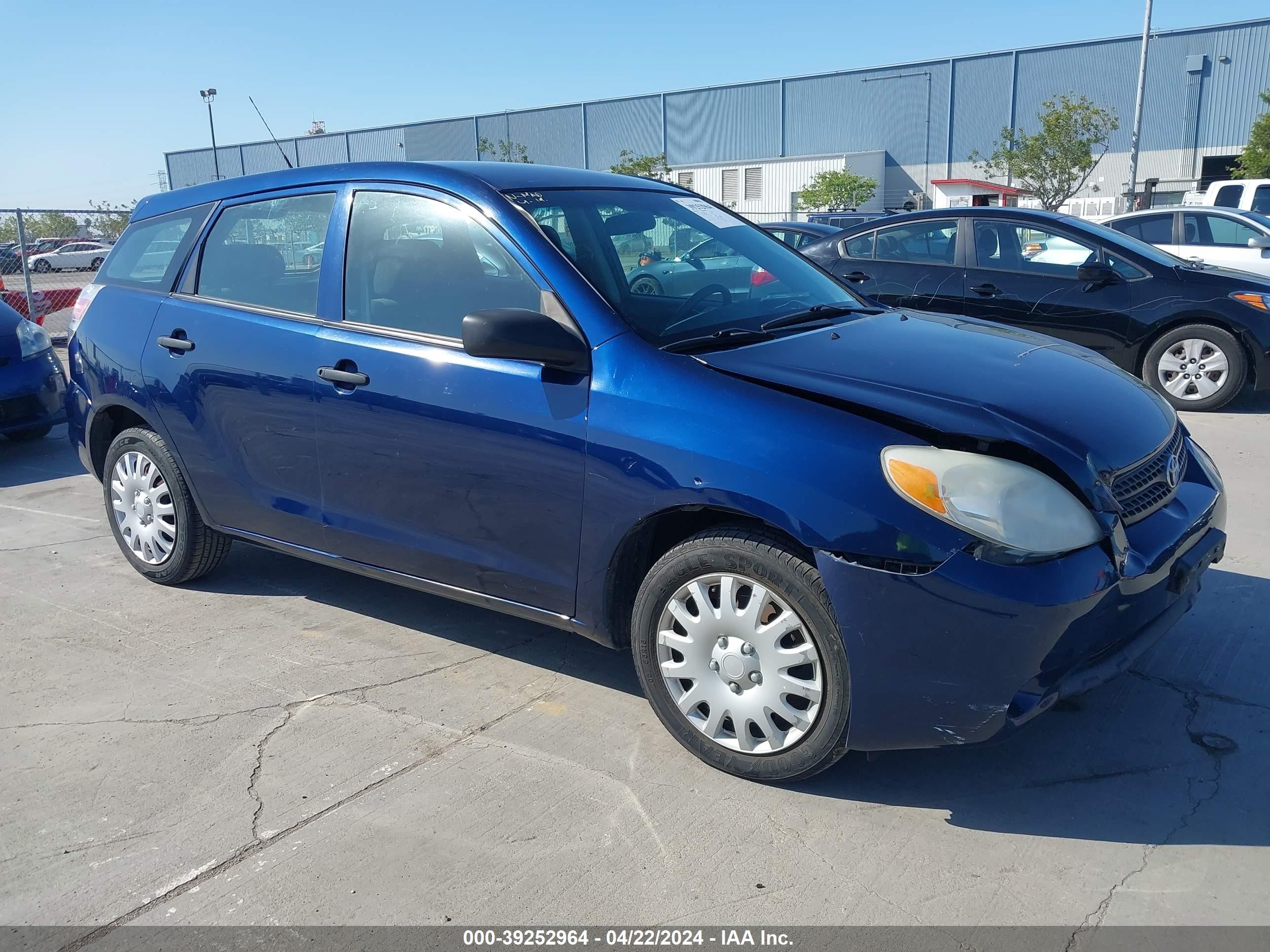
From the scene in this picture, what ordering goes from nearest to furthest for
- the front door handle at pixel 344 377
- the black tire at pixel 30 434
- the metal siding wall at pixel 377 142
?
the front door handle at pixel 344 377 < the black tire at pixel 30 434 < the metal siding wall at pixel 377 142

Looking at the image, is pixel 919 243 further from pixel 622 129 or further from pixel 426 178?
pixel 622 129

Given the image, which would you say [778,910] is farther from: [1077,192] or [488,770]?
[1077,192]

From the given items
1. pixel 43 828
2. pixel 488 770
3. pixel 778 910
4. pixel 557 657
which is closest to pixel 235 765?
pixel 43 828

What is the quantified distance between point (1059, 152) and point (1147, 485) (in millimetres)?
42307

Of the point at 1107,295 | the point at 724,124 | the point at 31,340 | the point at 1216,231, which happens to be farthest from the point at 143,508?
the point at 724,124

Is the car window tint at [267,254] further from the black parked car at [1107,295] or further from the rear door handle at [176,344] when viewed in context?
the black parked car at [1107,295]

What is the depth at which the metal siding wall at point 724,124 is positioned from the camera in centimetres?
5291

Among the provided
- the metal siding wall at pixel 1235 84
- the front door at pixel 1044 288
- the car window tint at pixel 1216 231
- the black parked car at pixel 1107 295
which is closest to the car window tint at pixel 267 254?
the black parked car at pixel 1107 295

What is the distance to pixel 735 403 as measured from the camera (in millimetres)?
2932

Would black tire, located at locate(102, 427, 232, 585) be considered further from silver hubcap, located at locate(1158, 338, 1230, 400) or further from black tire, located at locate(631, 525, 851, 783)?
silver hubcap, located at locate(1158, 338, 1230, 400)

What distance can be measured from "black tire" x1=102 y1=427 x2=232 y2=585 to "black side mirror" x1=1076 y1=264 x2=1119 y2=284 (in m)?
6.53

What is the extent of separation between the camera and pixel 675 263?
3.85 metres

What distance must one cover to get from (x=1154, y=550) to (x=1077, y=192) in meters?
46.7

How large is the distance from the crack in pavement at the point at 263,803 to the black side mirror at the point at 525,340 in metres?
1.24
